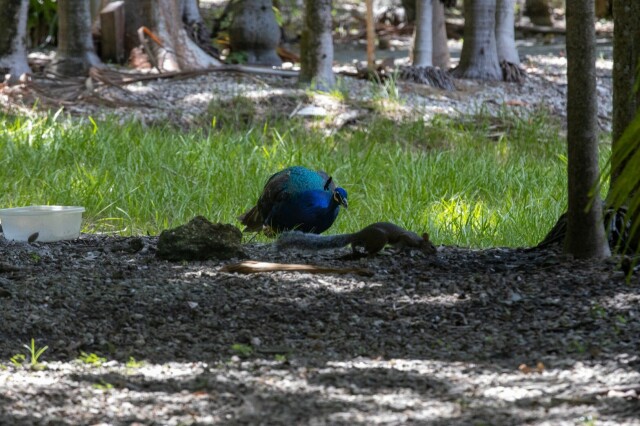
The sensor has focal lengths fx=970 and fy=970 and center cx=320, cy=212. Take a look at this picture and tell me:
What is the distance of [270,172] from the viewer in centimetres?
626

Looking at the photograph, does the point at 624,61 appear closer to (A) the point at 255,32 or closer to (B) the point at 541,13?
(A) the point at 255,32

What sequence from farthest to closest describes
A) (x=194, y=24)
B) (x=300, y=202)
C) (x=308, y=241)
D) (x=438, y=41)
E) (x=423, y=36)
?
(x=438, y=41) → (x=194, y=24) → (x=423, y=36) → (x=300, y=202) → (x=308, y=241)

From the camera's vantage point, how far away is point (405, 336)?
118 inches

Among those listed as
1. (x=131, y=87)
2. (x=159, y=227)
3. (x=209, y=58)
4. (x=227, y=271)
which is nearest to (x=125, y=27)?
(x=209, y=58)

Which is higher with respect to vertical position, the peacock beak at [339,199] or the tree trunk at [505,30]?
the tree trunk at [505,30]

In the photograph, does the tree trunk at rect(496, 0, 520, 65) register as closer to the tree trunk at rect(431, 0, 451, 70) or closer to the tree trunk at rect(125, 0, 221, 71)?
the tree trunk at rect(431, 0, 451, 70)

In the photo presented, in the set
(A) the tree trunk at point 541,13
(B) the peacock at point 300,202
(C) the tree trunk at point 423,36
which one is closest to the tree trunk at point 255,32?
(C) the tree trunk at point 423,36

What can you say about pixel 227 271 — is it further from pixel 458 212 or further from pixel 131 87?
pixel 131 87

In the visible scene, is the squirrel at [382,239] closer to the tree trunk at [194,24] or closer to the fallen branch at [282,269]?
the fallen branch at [282,269]

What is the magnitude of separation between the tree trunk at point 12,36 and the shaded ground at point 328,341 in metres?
5.34

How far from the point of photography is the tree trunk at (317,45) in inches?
348

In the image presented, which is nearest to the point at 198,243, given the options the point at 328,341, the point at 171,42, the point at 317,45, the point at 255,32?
the point at 328,341

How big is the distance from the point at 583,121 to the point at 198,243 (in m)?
1.62

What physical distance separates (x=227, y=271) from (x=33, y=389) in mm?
1316
